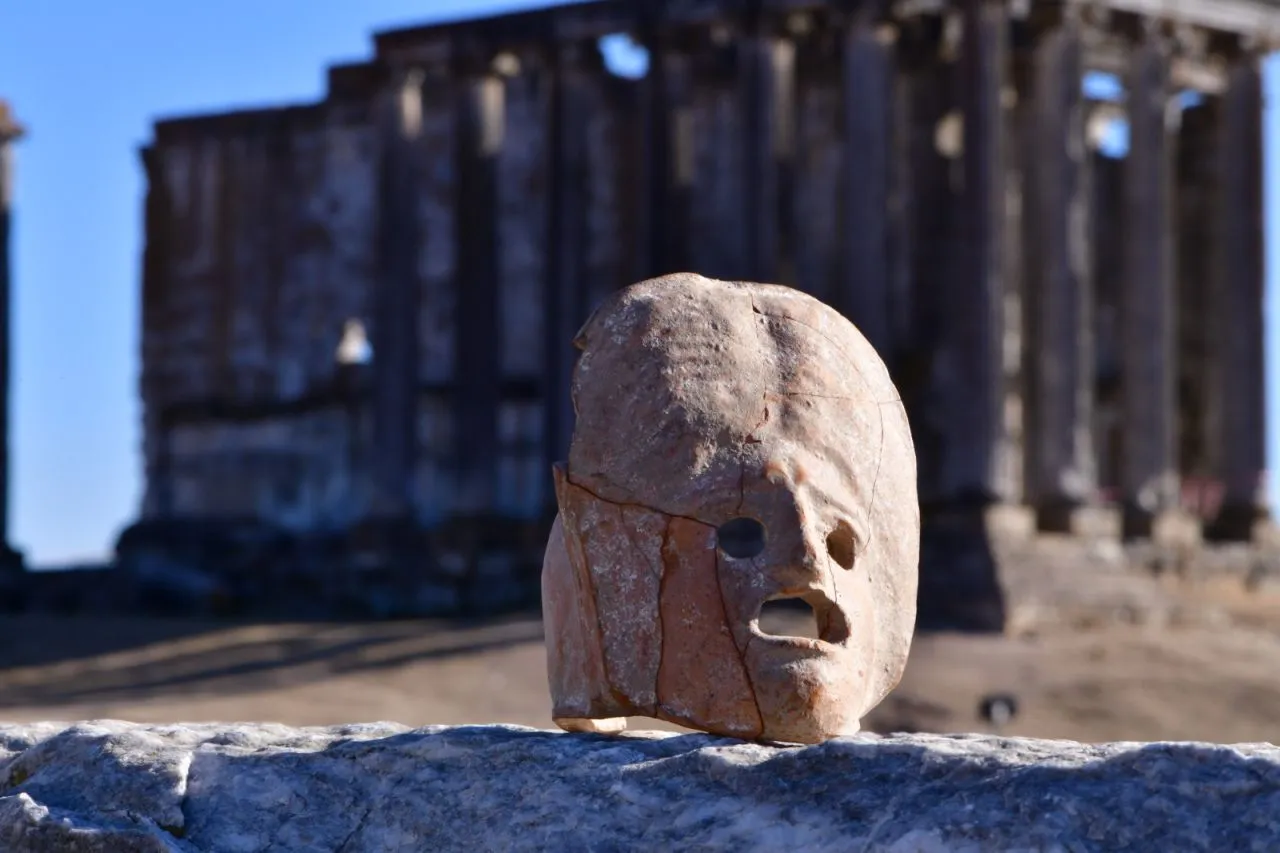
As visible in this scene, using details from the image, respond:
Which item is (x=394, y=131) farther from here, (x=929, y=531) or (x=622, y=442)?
(x=622, y=442)

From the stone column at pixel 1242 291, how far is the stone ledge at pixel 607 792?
767 inches

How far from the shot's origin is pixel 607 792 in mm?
4281

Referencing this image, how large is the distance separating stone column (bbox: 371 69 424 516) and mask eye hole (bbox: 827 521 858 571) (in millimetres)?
18667

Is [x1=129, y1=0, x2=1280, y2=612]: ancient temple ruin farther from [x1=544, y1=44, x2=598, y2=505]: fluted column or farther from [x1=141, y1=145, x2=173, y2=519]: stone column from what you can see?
[x1=141, y1=145, x2=173, y2=519]: stone column

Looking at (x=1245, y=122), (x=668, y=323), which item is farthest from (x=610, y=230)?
(x=668, y=323)

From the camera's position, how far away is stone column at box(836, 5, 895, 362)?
822 inches

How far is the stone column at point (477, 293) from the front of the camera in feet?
78.1

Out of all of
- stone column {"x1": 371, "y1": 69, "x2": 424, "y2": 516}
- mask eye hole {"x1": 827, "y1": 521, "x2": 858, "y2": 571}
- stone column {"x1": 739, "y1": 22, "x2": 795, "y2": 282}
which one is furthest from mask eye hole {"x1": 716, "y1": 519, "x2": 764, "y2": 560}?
mask eye hole {"x1": 827, "y1": 521, "x2": 858, "y2": 571}

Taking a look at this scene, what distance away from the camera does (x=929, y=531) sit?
19.6 m

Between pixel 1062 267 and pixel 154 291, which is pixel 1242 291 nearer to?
pixel 1062 267

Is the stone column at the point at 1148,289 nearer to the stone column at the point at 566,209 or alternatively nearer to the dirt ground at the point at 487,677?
the dirt ground at the point at 487,677

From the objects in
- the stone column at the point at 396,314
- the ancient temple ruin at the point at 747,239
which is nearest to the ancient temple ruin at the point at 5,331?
the ancient temple ruin at the point at 747,239

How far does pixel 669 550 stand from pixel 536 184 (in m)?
23.8

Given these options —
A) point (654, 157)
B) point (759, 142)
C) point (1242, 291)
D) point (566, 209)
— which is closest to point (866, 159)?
point (759, 142)
